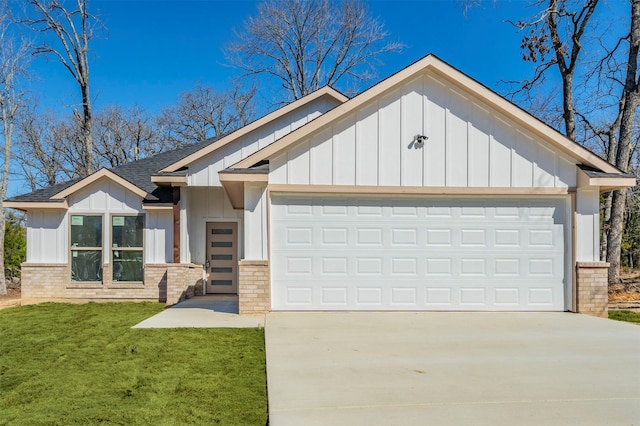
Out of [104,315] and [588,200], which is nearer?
[588,200]

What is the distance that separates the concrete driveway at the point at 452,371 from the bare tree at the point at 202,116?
2663cm

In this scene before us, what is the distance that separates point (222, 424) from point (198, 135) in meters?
31.2

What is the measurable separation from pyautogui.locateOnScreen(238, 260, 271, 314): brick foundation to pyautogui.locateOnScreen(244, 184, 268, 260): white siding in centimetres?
20

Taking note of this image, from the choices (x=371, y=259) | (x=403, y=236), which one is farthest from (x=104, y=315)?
(x=403, y=236)

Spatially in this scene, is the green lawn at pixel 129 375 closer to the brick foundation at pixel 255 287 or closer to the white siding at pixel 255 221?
the brick foundation at pixel 255 287

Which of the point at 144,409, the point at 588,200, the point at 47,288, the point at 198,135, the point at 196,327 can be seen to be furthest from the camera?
the point at 198,135

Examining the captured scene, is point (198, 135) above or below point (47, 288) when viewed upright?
above

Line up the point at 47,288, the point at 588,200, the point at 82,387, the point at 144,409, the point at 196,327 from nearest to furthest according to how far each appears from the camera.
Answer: the point at 144,409 < the point at 82,387 < the point at 196,327 < the point at 588,200 < the point at 47,288

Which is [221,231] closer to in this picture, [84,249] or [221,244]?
[221,244]

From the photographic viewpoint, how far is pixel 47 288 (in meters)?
11.6

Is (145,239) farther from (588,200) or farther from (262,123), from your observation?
(588,200)

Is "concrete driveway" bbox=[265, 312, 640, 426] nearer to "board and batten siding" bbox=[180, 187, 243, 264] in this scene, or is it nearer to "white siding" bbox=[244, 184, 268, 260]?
"white siding" bbox=[244, 184, 268, 260]

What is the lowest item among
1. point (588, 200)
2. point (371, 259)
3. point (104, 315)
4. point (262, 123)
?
point (104, 315)

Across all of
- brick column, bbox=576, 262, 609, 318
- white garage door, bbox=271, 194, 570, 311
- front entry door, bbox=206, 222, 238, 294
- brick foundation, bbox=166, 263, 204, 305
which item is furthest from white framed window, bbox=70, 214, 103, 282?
brick column, bbox=576, 262, 609, 318
